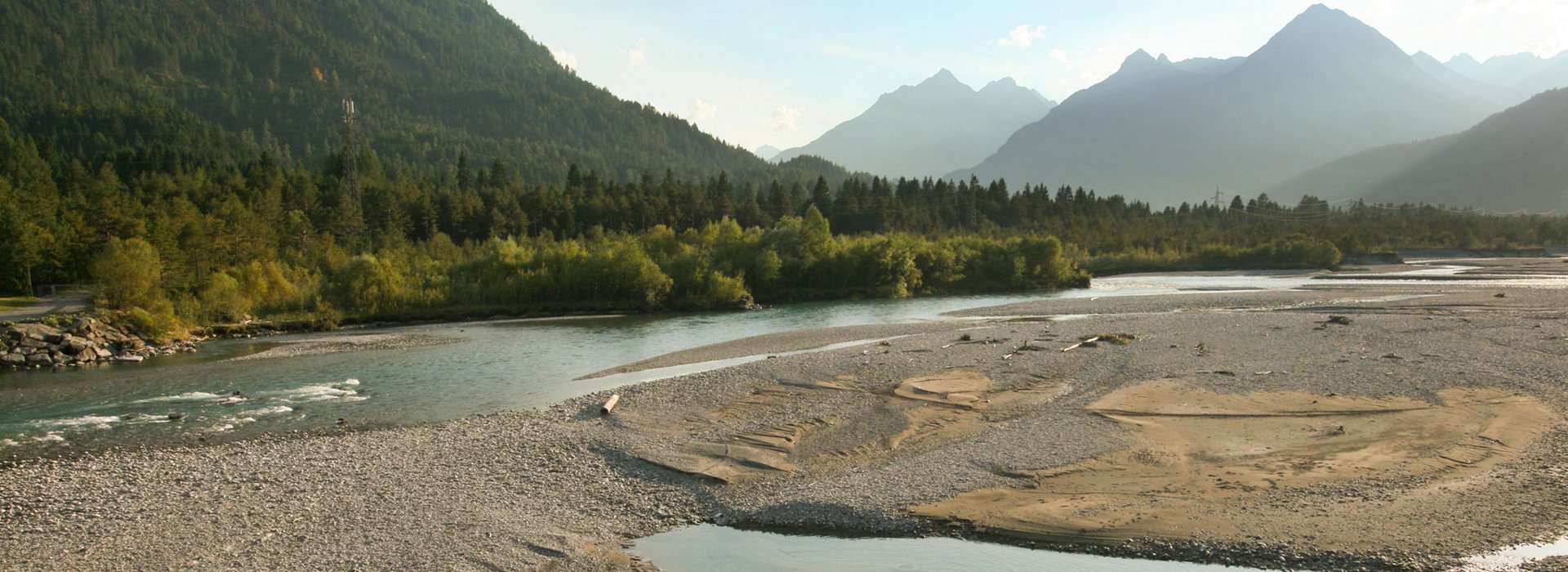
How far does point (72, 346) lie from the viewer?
131 ft

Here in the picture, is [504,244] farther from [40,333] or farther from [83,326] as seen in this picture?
[40,333]

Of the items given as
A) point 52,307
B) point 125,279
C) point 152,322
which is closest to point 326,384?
point 152,322

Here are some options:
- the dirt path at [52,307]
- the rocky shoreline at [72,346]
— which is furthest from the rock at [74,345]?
the dirt path at [52,307]

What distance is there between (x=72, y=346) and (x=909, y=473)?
4299cm

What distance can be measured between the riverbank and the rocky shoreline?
24438 millimetres

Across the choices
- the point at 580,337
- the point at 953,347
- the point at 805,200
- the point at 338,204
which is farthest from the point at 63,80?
the point at 953,347

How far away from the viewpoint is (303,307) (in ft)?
194

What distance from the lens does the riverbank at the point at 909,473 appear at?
1433 centimetres

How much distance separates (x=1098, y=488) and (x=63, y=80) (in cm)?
24029

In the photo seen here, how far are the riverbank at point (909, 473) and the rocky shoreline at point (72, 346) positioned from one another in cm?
2444

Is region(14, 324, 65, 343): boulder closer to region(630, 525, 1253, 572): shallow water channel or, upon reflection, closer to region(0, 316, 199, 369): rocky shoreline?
region(0, 316, 199, 369): rocky shoreline

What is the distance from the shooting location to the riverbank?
47.0 ft

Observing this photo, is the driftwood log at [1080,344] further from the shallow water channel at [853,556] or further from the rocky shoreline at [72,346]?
the rocky shoreline at [72,346]

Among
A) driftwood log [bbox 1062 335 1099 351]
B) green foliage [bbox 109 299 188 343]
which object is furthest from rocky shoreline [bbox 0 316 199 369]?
driftwood log [bbox 1062 335 1099 351]
